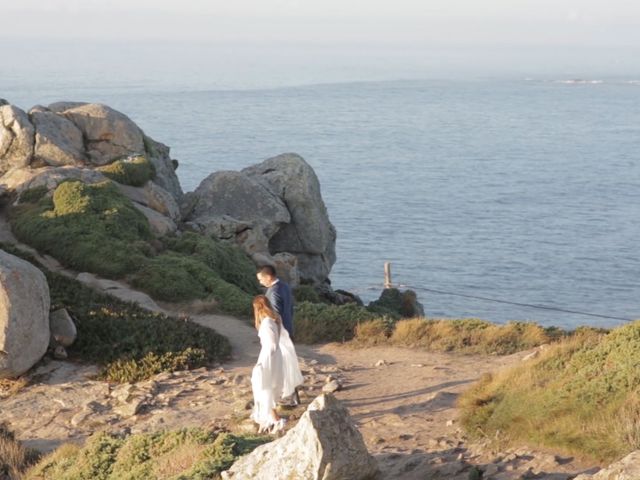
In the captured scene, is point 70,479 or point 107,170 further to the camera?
point 107,170

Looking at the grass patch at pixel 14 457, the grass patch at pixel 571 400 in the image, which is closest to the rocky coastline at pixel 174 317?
the grass patch at pixel 571 400

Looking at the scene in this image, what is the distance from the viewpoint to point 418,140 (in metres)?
140

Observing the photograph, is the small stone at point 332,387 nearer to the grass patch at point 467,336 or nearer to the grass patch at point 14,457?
the grass patch at point 467,336

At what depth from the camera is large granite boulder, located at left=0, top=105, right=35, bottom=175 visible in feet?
113

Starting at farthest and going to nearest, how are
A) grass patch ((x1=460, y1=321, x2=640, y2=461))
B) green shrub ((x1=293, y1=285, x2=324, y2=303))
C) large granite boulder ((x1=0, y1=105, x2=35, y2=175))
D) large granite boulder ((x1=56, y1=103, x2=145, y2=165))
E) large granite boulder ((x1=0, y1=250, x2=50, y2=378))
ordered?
large granite boulder ((x1=56, y1=103, x2=145, y2=165)), large granite boulder ((x1=0, y1=105, x2=35, y2=175)), green shrub ((x1=293, y1=285, x2=324, y2=303)), large granite boulder ((x1=0, y1=250, x2=50, y2=378)), grass patch ((x1=460, y1=321, x2=640, y2=461))

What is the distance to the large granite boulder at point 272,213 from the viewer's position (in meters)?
36.4

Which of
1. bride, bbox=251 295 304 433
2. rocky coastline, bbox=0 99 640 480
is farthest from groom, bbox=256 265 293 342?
rocky coastline, bbox=0 99 640 480

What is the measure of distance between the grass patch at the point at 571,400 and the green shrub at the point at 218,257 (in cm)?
1503

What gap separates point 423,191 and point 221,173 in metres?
61.9

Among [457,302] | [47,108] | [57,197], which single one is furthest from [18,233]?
[457,302]

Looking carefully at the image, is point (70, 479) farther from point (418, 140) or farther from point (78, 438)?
point (418, 140)

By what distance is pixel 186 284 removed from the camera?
2702 cm

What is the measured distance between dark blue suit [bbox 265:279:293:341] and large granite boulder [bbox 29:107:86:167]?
65.4 feet

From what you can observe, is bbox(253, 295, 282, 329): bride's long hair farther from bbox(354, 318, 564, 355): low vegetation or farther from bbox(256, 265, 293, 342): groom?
bbox(354, 318, 564, 355): low vegetation
